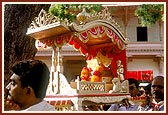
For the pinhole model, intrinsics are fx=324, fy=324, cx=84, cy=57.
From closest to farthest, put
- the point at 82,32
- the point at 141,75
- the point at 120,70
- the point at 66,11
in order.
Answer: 1. the point at 82,32
2. the point at 66,11
3. the point at 120,70
4. the point at 141,75

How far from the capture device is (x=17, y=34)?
298 centimetres

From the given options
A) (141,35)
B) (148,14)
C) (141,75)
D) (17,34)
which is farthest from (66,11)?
(141,35)

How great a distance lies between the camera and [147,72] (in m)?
7.95

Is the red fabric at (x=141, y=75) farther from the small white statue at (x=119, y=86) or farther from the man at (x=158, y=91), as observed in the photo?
the man at (x=158, y=91)

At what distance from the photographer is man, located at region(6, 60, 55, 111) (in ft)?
4.98

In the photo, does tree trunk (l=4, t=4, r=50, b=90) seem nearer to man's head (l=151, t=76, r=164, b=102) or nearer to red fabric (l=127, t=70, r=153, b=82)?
man's head (l=151, t=76, r=164, b=102)

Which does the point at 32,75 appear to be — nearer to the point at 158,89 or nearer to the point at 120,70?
the point at 158,89

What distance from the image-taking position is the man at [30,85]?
4.98 ft

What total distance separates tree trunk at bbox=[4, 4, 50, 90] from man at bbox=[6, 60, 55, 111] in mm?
1117

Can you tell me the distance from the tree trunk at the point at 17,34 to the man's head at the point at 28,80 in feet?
3.65

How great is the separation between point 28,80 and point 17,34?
1.53m

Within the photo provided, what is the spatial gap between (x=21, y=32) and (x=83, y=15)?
3.81ft

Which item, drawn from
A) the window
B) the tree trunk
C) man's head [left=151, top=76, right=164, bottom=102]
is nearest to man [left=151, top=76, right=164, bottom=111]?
man's head [left=151, top=76, right=164, bottom=102]

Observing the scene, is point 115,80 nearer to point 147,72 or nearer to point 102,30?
point 102,30
